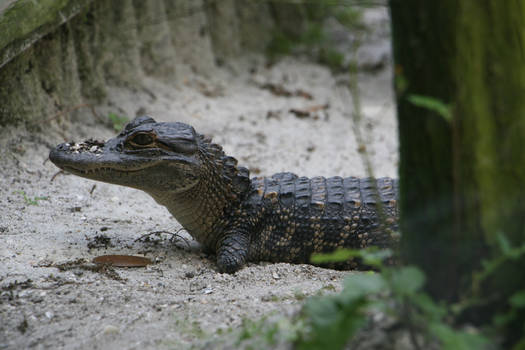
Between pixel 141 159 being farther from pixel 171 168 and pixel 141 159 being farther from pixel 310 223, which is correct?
pixel 310 223

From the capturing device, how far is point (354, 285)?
1.70 metres

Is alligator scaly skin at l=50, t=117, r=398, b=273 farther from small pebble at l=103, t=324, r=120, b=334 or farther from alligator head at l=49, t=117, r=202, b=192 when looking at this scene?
small pebble at l=103, t=324, r=120, b=334

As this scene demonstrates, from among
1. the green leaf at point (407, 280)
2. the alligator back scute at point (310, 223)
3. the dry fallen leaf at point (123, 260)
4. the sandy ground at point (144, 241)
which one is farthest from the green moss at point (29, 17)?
the green leaf at point (407, 280)

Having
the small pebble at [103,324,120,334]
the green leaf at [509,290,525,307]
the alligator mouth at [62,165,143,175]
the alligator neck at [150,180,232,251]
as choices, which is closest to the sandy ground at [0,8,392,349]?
the small pebble at [103,324,120,334]

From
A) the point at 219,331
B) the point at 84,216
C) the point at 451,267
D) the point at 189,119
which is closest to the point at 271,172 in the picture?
the point at 189,119

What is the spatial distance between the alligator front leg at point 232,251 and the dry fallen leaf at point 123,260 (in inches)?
19.9

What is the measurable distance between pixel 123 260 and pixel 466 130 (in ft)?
8.07

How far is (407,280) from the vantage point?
1.70m

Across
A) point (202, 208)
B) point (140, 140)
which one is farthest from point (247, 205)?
point (140, 140)

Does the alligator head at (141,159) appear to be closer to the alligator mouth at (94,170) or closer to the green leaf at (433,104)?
the alligator mouth at (94,170)

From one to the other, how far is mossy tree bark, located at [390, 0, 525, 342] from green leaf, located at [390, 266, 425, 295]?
0.45 ft

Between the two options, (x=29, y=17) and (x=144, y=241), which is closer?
(x=144, y=241)

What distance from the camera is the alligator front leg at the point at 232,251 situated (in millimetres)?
3594

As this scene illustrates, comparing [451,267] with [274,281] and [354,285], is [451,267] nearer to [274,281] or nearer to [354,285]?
[354,285]
